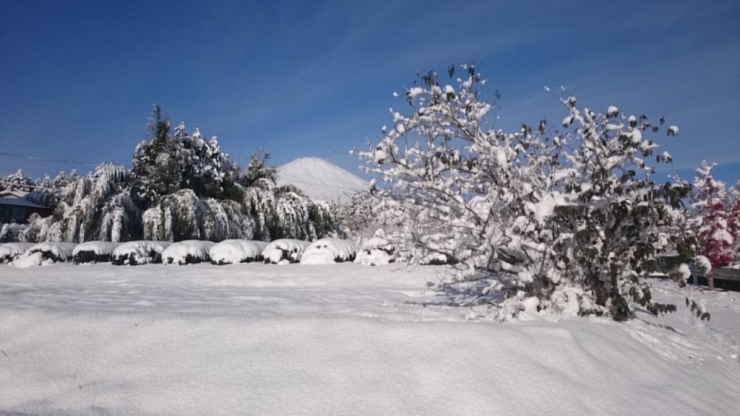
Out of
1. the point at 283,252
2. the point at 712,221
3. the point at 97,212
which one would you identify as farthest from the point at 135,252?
the point at 712,221

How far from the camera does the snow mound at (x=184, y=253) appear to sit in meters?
14.3

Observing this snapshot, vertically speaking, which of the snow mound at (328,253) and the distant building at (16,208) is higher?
the distant building at (16,208)

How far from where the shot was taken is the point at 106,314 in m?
3.18

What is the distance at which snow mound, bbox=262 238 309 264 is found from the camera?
47.6ft

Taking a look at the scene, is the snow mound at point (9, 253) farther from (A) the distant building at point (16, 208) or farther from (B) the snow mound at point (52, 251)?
(A) the distant building at point (16, 208)

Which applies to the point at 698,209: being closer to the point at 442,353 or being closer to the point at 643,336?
the point at 643,336

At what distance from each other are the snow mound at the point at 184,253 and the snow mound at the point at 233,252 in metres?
0.33

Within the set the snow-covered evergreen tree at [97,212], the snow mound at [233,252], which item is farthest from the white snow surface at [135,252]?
the snow-covered evergreen tree at [97,212]

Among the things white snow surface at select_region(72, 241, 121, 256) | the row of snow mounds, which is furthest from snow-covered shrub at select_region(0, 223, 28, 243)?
white snow surface at select_region(72, 241, 121, 256)

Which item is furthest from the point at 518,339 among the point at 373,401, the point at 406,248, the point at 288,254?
the point at 288,254

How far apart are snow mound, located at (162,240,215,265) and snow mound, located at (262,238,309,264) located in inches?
78.4

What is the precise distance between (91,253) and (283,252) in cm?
599

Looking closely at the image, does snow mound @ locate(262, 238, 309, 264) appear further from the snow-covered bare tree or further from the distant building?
the distant building

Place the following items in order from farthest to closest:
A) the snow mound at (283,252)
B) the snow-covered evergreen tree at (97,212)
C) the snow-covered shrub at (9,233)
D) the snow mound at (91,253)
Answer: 1. the snow-covered shrub at (9,233)
2. the snow-covered evergreen tree at (97,212)
3. the snow mound at (283,252)
4. the snow mound at (91,253)
